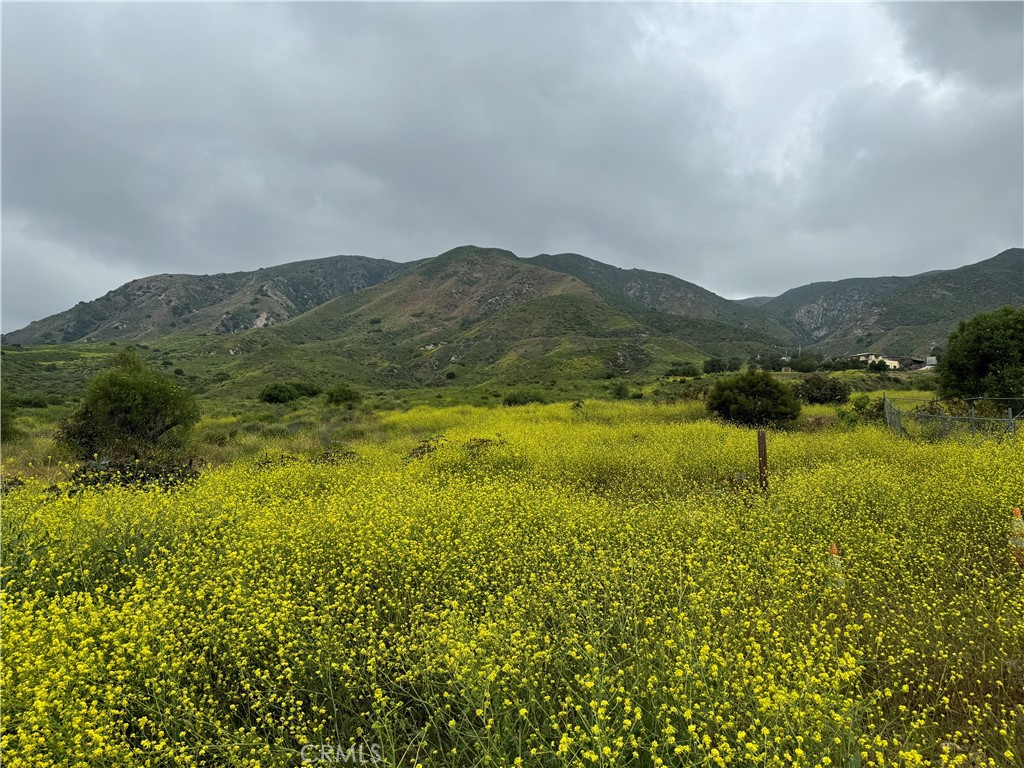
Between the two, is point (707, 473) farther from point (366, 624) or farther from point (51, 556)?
point (51, 556)

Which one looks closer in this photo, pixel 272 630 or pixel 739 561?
pixel 272 630

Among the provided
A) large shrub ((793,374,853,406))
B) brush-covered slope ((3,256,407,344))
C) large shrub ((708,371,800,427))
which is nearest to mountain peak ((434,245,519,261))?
brush-covered slope ((3,256,407,344))

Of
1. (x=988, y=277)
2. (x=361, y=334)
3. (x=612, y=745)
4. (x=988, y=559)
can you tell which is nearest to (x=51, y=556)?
(x=612, y=745)

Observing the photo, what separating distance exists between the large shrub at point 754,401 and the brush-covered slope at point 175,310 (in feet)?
465

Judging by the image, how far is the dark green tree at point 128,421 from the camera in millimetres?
14656

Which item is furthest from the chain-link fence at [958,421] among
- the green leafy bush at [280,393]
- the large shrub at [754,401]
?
the green leafy bush at [280,393]

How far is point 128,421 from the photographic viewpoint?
50.4ft

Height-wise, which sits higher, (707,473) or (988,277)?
(988,277)

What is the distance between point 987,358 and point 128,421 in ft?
131

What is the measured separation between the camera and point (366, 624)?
4758 mm

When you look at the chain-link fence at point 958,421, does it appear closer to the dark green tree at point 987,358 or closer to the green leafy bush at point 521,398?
the dark green tree at point 987,358

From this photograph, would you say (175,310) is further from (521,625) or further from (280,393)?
(521,625)

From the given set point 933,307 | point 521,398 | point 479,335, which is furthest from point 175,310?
point 933,307

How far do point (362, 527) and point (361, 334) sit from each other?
11206 centimetres
